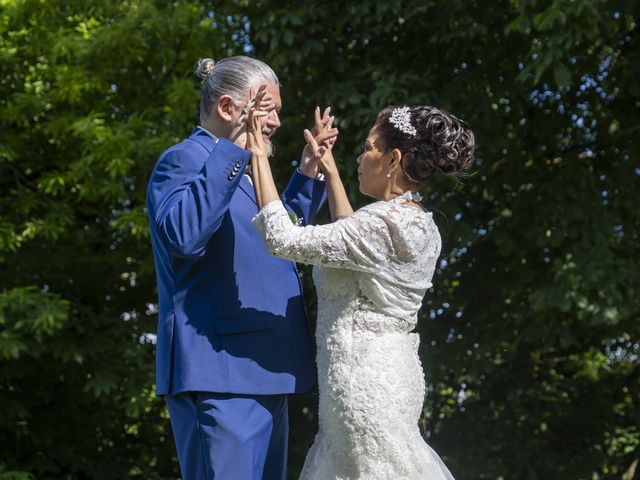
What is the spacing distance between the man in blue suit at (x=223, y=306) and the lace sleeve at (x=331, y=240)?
134 mm

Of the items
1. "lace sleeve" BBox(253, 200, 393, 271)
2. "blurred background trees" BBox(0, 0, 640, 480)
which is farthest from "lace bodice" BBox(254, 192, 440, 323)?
"blurred background trees" BBox(0, 0, 640, 480)

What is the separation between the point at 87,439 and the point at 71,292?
47.8 inches

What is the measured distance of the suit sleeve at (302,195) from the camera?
3266 mm

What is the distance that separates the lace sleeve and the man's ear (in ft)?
1.05

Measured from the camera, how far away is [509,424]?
8648 mm

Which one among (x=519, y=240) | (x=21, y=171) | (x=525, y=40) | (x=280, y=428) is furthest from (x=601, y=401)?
(x=280, y=428)

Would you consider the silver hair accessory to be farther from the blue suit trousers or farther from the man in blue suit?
the blue suit trousers

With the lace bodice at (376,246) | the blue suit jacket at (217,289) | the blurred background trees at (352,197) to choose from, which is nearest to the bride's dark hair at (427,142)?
the lace bodice at (376,246)

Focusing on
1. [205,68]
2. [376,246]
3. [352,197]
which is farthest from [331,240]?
[352,197]

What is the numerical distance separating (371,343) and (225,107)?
76 cm

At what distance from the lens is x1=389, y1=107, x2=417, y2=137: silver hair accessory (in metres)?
2.97

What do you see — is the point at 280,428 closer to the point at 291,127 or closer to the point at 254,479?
the point at 254,479

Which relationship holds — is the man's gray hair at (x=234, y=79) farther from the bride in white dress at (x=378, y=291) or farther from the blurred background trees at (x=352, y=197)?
the blurred background trees at (x=352, y=197)

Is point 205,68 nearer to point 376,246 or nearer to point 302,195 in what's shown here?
point 302,195
